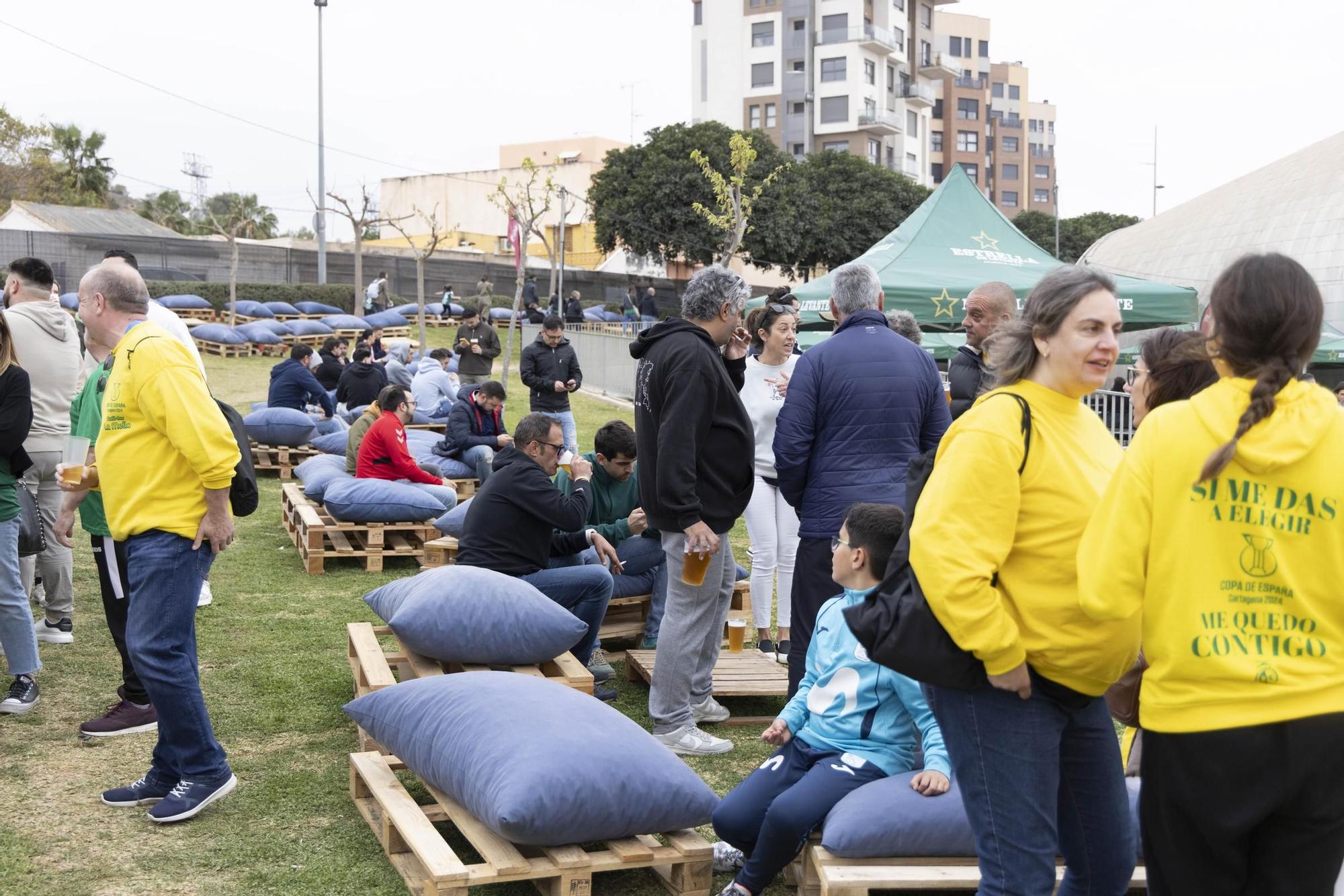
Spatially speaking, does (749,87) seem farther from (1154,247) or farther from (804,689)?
(804,689)

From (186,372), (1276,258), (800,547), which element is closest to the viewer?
(1276,258)

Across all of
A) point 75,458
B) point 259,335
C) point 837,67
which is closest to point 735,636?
point 75,458

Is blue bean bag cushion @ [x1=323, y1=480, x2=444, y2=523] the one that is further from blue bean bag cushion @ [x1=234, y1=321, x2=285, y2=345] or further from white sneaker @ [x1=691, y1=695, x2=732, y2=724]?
blue bean bag cushion @ [x1=234, y1=321, x2=285, y2=345]

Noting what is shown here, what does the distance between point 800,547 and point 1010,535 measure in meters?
2.35

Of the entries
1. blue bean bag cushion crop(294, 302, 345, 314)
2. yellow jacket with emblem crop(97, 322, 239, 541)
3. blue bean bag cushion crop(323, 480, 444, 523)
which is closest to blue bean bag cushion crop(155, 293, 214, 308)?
blue bean bag cushion crop(294, 302, 345, 314)

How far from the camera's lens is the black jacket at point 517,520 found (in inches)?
216

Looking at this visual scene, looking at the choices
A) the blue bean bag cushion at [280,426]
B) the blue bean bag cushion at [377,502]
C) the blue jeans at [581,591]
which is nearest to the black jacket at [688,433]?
the blue jeans at [581,591]

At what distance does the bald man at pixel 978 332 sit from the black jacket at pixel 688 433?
0.92 metres

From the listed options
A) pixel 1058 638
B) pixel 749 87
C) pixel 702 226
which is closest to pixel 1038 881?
pixel 1058 638

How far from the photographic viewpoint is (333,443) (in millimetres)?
11688

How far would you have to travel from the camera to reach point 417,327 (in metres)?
31.5

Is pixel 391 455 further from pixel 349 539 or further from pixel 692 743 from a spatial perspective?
pixel 692 743

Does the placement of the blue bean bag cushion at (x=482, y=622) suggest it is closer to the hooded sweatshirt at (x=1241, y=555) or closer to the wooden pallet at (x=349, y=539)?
the hooded sweatshirt at (x=1241, y=555)

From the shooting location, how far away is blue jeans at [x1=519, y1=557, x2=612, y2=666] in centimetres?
552
